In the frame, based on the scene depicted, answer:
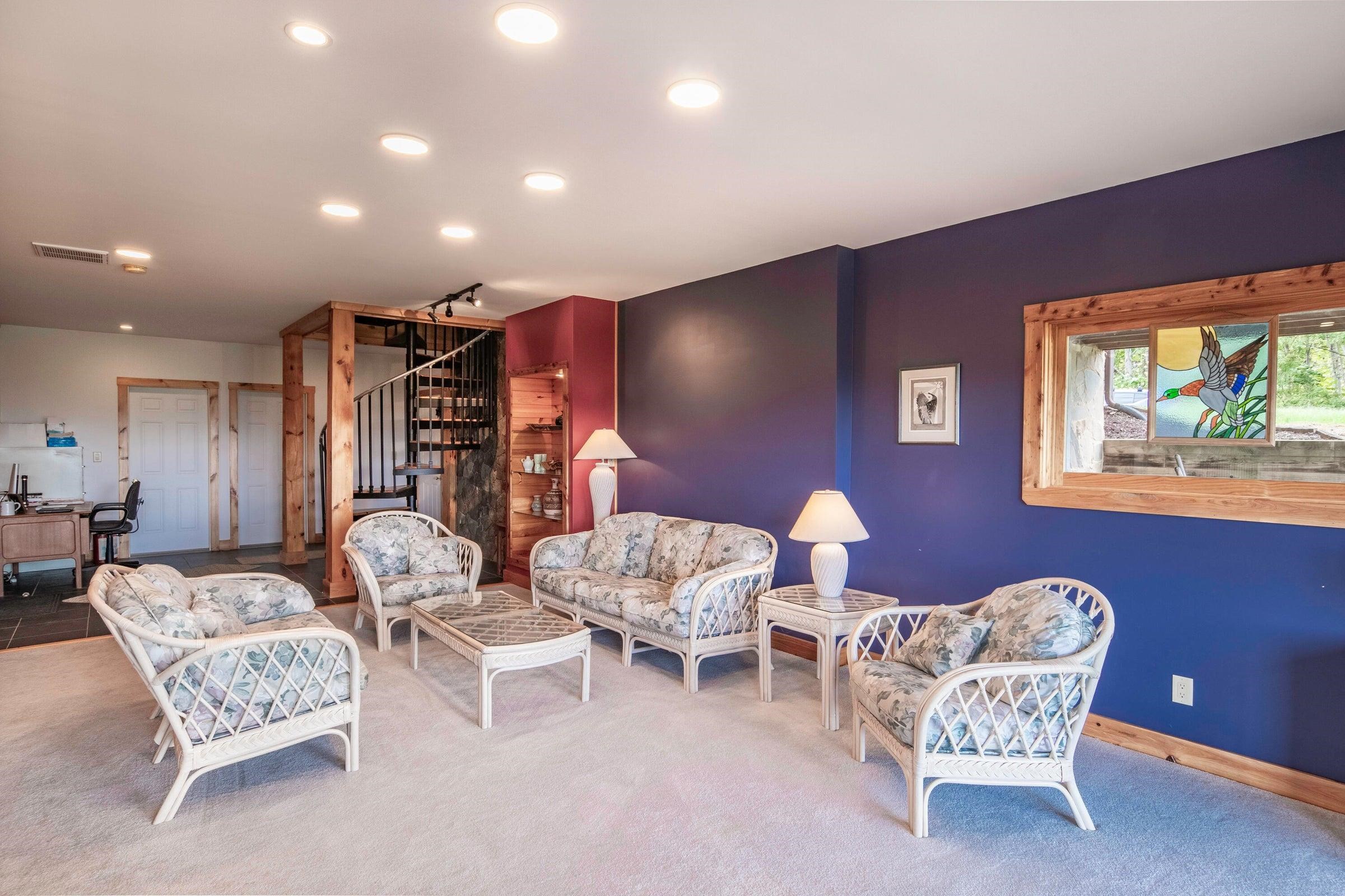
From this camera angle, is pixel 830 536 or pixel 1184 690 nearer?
pixel 1184 690

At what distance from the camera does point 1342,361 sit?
2707 millimetres

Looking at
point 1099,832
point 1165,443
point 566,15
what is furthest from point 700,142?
point 1099,832

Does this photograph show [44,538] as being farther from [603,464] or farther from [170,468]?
[603,464]

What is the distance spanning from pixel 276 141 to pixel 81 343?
6656 mm

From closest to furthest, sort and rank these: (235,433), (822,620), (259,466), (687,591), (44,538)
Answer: (822,620), (687,591), (44,538), (235,433), (259,466)

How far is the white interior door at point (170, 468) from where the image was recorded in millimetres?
7797

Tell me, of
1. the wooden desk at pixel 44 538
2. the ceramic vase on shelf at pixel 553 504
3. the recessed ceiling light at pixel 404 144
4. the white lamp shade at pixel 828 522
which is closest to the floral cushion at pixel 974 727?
the white lamp shade at pixel 828 522

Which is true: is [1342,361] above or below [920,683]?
above

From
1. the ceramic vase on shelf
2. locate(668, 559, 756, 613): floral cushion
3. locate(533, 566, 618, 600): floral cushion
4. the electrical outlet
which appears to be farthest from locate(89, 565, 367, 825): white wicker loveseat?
the electrical outlet

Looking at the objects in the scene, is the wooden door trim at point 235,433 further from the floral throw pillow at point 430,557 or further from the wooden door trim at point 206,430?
the floral throw pillow at point 430,557

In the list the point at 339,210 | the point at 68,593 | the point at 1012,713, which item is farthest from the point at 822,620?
the point at 68,593

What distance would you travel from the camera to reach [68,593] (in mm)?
6074

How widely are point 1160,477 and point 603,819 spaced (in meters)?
2.77

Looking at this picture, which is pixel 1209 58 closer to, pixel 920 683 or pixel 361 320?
pixel 920 683
